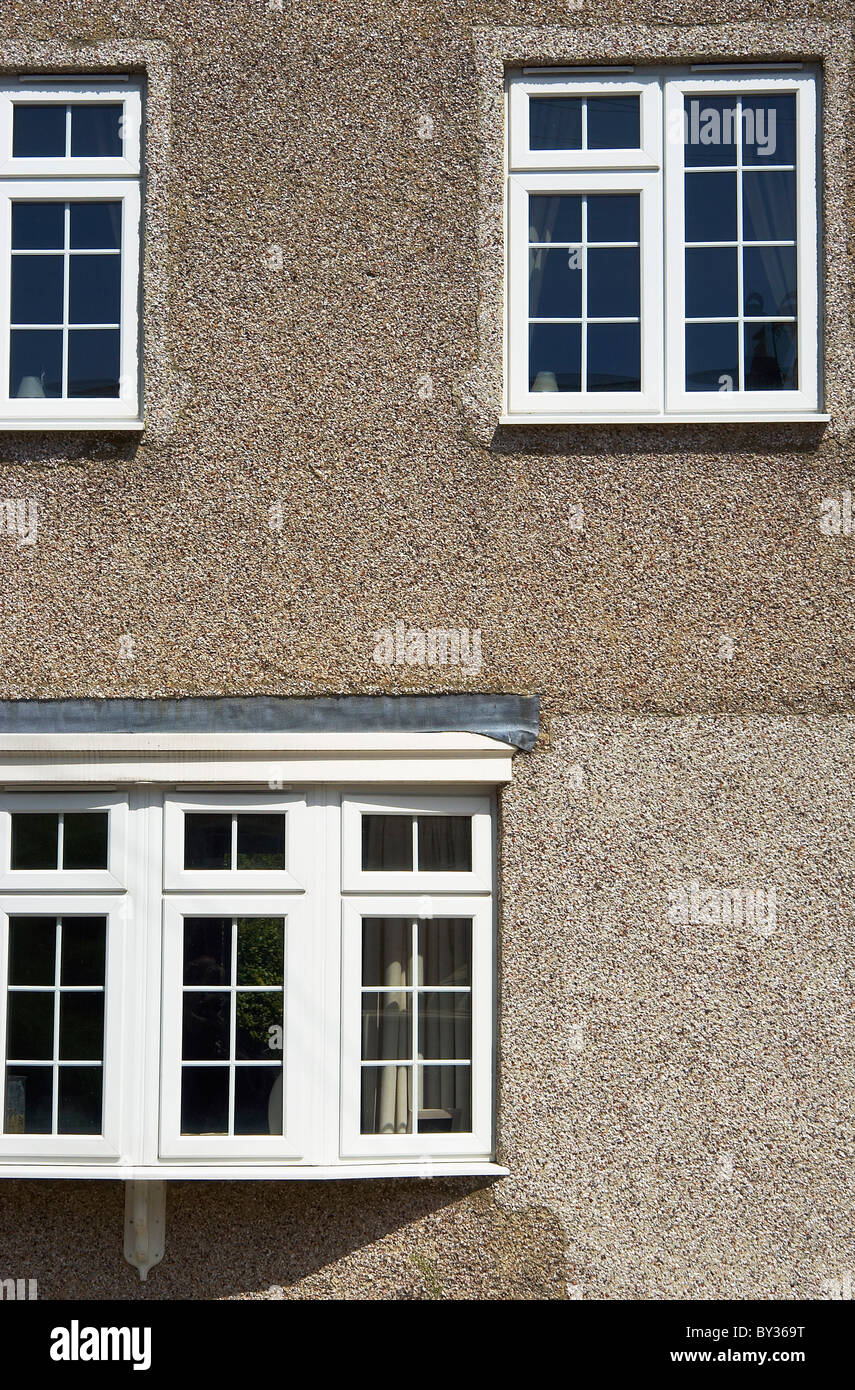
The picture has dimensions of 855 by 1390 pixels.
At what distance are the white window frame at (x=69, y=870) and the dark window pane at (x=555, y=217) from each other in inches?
126

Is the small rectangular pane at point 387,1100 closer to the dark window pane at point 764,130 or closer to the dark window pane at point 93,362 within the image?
the dark window pane at point 93,362

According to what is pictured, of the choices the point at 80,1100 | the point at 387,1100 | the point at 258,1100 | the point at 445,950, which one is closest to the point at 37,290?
the point at 445,950

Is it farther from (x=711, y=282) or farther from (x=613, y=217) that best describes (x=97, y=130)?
(x=711, y=282)

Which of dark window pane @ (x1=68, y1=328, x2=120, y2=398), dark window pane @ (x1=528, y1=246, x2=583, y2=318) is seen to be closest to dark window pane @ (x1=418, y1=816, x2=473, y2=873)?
dark window pane @ (x1=528, y1=246, x2=583, y2=318)

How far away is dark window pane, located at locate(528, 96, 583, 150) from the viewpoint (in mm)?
5949

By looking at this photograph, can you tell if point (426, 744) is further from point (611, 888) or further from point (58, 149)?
point (58, 149)

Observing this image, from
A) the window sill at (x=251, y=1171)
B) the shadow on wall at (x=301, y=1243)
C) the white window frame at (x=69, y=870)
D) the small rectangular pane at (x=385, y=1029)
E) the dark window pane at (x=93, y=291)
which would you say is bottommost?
the shadow on wall at (x=301, y=1243)

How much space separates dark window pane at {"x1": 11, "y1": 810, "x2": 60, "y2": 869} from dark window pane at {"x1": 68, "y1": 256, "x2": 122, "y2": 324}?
7.56ft

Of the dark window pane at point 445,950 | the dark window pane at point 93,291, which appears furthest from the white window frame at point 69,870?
the dark window pane at point 93,291

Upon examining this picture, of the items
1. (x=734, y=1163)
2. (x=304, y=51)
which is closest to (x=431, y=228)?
(x=304, y=51)

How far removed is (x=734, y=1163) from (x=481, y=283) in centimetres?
404

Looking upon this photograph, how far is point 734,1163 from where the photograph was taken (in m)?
5.48

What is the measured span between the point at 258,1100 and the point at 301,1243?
25.9 inches

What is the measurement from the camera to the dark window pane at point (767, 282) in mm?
5895
